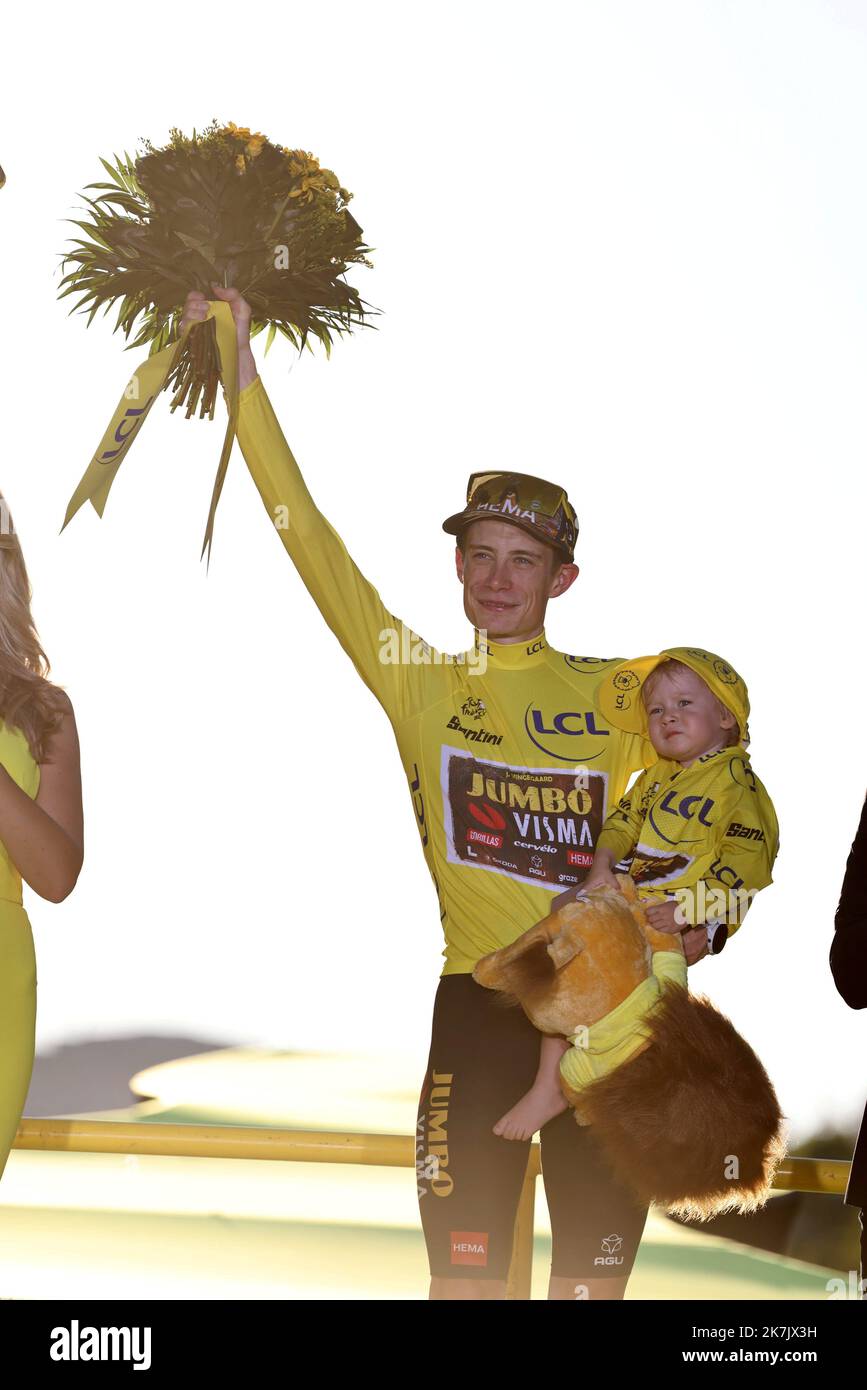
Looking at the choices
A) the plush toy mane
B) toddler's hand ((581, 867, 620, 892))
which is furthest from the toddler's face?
the plush toy mane

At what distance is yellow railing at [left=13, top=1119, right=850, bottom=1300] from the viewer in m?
2.37

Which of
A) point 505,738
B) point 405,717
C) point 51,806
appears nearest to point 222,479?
point 405,717

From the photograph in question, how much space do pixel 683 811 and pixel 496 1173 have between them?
2.47ft

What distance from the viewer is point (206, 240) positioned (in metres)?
2.67

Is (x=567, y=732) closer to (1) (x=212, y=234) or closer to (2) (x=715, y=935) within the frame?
(2) (x=715, y=935)

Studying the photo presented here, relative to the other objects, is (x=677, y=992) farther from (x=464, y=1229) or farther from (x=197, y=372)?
(x=197, y=372)

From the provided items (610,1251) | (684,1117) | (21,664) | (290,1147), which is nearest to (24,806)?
(21,664)

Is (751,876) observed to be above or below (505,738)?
below

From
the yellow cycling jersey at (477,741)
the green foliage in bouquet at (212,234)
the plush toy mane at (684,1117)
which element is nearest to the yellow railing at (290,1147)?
the plush toy mane at (684,1117)

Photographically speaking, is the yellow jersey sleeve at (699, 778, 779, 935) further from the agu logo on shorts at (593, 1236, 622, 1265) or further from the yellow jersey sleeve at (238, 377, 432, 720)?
the yellow jersey sleeve at (238, 377, 432, 720)

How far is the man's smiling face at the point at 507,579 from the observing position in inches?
104
